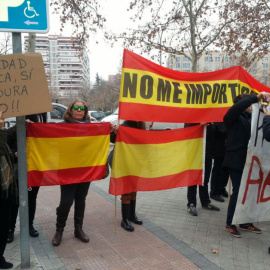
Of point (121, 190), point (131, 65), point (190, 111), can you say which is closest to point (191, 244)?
point (121, 190)

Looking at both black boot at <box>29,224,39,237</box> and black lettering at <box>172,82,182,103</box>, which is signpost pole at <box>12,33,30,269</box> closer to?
black boot at <box>29,224,39,237</box>

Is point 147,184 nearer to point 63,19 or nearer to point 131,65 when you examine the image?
point 131,65

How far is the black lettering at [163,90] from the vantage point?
3.84m

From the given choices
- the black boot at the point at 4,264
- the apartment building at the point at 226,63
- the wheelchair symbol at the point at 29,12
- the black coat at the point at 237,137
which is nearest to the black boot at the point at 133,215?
the black coat at the point at 237,137

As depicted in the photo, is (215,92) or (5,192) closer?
(5,192)

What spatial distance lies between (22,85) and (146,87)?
1597mm

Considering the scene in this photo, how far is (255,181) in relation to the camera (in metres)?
3.94

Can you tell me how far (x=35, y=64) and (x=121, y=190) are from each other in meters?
1.94

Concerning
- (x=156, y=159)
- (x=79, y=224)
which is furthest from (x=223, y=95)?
(x=79, y=224)

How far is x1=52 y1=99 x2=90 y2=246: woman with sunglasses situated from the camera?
11.8 feet

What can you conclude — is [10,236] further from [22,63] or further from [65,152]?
[22,63]

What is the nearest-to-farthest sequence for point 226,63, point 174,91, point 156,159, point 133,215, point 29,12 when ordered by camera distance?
point 29,12, point 174,91, point 156,159, point 133,215, point 226,63

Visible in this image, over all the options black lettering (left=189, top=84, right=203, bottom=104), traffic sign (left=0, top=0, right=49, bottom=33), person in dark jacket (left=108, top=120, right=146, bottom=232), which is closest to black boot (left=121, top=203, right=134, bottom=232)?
person in dark jacket (left=108, top=120, right=146, bottom=232)

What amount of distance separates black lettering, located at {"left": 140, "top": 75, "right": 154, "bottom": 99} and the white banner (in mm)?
1439
